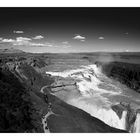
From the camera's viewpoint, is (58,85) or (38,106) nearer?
(38,106)

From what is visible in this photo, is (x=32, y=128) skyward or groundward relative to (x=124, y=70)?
groundward

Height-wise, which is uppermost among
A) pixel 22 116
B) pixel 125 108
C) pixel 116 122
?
pixel 22 116

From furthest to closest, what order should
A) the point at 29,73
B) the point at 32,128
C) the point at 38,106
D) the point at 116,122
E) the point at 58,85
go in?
the point at 58,85
the point at 29,73
the point at 116,122
the point at 38,106
the point at 32,128

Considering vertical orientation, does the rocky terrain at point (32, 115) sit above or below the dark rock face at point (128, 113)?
above

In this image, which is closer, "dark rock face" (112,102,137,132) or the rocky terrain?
the rocky terrain

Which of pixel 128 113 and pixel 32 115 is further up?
pixel 32 115

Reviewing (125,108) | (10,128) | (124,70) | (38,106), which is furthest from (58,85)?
(124,70)

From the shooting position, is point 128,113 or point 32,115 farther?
point 128,113

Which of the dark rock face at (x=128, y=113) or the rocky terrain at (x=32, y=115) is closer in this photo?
the rocky terrain at (x=32, y=115)

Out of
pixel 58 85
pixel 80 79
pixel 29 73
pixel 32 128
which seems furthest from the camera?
pixel 80 79

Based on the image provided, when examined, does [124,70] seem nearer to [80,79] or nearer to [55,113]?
[80,79]

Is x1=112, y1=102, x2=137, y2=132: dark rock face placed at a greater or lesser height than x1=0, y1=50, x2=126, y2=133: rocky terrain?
lesser
